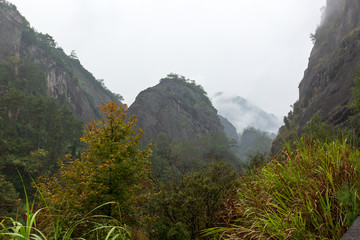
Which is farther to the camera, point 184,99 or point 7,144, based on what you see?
point 184,99

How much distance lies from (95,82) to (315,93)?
7891 cm

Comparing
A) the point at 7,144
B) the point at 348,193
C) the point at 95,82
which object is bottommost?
the point at 7,144

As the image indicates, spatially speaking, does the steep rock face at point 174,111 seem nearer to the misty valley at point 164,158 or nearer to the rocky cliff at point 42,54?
the misty valley at point 164,158

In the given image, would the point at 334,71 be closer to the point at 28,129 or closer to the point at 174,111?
the point at 174,111

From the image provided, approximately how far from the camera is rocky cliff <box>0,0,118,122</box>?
5309 centimetres

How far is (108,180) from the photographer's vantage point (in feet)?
28.9

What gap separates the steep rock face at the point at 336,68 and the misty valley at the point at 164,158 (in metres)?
0.27

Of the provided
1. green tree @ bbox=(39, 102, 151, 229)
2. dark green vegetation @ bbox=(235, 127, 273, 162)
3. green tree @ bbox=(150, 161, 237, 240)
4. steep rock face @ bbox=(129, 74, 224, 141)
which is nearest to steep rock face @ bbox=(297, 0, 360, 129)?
green tree @ bbox=(39, 102, 151, 229)

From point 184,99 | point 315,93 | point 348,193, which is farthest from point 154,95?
point 348,193

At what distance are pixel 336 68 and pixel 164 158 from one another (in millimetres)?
37868

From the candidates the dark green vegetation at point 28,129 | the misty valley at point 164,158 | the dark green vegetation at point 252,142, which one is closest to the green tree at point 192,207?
the misty valley at point 164,158

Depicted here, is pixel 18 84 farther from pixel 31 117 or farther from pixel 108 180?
pixel 108 180

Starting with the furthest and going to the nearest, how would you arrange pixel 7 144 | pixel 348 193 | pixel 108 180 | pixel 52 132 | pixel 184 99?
pixel 184 99 < pixel 52 132 < pixel 7 144 < pixel 108 180 < pixel 348 193

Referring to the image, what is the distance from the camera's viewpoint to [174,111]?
77.5m
